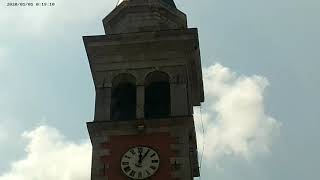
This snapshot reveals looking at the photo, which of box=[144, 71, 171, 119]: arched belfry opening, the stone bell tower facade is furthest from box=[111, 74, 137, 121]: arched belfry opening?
box=[144, 71, 171, 119]: arched belfry opening

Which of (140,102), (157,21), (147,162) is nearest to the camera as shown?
(147,162)

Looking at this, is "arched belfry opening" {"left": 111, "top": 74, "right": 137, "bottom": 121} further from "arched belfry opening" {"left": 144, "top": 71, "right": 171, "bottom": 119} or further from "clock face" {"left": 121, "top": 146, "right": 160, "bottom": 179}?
"clock face" {"left": 121, "top": 146, "right": 160, "bottom": 179}

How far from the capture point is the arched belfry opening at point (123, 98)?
32344 millimetres

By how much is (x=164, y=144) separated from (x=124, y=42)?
199 inches

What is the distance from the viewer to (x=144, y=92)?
107ft

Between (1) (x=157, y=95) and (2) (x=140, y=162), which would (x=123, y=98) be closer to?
(1) (x=157, y=95)

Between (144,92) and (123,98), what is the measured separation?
95 centimetres

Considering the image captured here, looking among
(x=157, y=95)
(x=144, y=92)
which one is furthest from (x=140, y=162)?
(x=157, y=95)

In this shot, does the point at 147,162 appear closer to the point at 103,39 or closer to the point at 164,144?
the point at 164,144

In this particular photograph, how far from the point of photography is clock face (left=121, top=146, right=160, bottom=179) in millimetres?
29797

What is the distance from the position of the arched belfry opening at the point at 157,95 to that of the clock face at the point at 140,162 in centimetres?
186

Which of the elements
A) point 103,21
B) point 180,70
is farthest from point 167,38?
point 103,21

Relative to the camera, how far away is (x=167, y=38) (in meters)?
33.2

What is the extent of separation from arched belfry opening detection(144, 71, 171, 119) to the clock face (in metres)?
1.86
